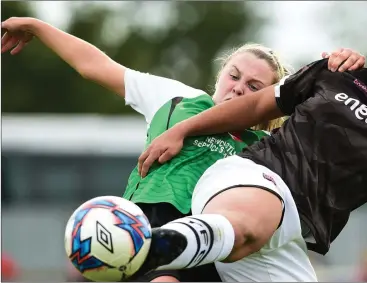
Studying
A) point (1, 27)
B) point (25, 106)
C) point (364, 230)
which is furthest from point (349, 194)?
point (25, 106)

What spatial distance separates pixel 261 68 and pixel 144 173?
839mm

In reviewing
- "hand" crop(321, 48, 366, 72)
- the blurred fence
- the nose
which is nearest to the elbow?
the nose

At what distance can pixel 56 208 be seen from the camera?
18094 millimetres

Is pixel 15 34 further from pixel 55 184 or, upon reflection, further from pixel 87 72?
pixel 55 184

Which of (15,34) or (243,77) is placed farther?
(15,34)

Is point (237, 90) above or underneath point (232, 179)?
above

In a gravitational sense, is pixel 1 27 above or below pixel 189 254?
above

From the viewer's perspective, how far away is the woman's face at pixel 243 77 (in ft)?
16.4

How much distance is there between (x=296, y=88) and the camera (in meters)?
4.67

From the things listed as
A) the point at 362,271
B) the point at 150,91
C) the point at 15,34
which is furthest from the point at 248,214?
the point at 362,271

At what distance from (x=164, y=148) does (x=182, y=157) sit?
117 millimetres

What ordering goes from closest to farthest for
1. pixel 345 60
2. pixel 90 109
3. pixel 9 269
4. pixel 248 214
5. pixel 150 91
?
pixel 248 214 → pixel 345 60 → pixel 150 91 → pixel 9 269 → pixel 90 109

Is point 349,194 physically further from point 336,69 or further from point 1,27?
point 1,27

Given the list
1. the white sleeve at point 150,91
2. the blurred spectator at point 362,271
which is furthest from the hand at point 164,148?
the blurred spectator at point 362,271
